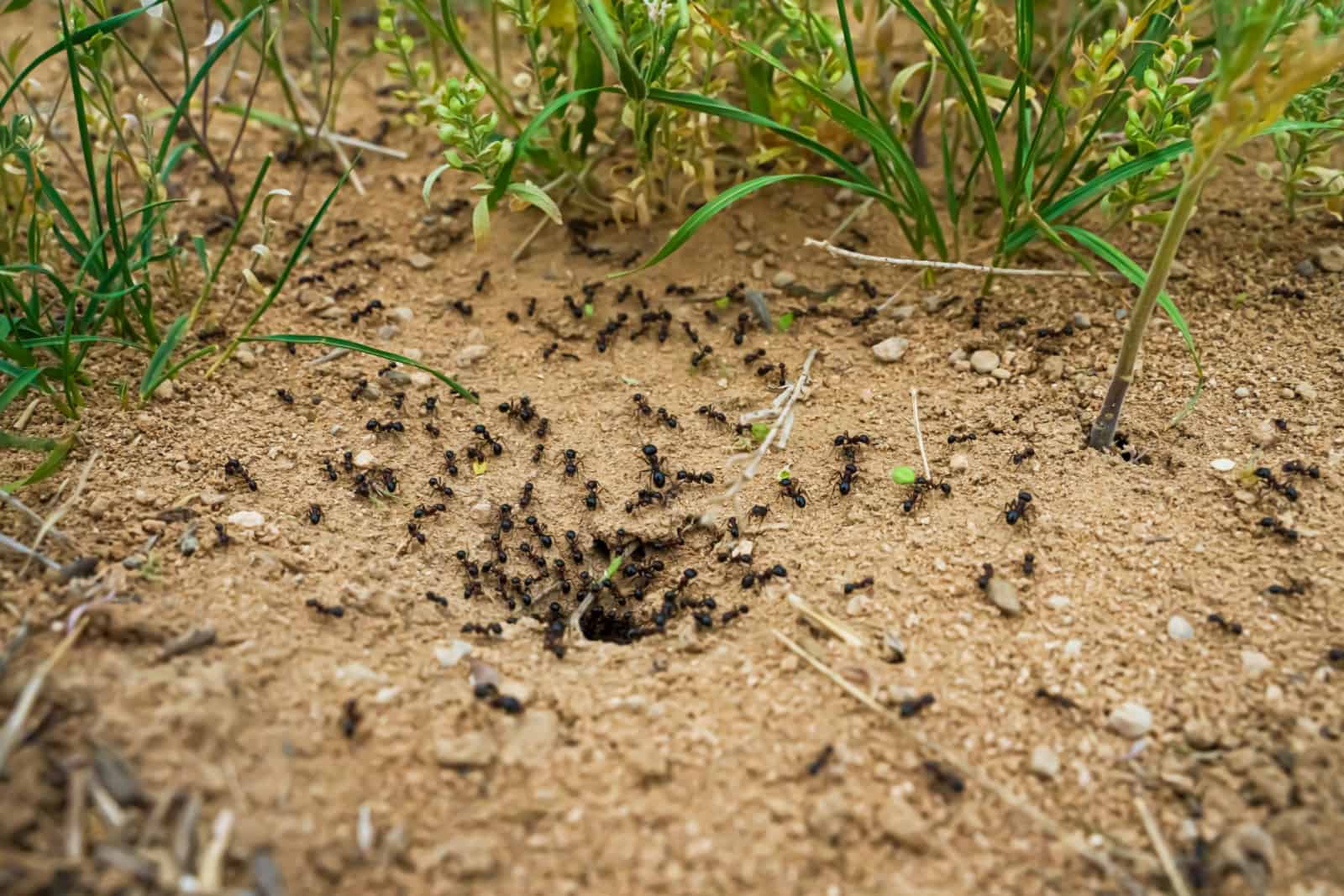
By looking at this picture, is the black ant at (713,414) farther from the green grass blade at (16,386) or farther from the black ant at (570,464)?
the green grass blade at (16,386)

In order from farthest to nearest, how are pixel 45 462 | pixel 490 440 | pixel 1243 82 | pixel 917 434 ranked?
pixel 490 440
pixel 917 434
pixel 45 462
pixel 1243 82

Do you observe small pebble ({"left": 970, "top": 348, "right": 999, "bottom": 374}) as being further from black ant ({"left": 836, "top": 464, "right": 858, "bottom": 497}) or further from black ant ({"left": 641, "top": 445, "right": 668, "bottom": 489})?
black ant ({"left": 641, "top": 445, "right": 668, "bottom": 489})

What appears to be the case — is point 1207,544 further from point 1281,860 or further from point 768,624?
point 768,624

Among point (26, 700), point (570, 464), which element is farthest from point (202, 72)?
point (26, 700)


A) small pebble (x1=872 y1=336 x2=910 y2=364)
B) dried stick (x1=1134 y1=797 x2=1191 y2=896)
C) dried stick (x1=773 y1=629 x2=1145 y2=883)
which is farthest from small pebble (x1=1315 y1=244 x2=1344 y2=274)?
dried stick (x1=773 y1=629 x2=1145 y2=883)

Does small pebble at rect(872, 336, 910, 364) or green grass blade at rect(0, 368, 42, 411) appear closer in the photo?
green grass blade at rect(0, 368, 42, 411)

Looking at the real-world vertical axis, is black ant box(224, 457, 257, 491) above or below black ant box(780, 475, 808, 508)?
above

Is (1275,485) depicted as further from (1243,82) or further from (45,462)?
(45,462)
